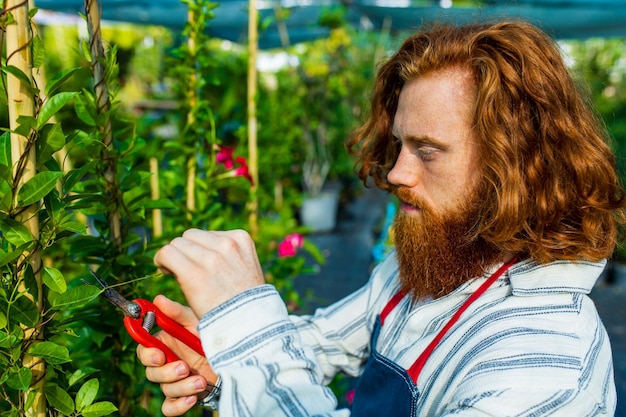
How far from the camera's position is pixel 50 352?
0.88 meters

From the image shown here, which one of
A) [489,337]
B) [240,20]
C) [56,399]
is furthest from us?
[240,20]

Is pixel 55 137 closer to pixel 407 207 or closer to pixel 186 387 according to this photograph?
pixel 186 387

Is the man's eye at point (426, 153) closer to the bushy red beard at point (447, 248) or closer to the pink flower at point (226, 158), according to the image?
the bushy red beard at point (447, 248)

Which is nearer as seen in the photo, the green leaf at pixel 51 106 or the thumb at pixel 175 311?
the green leaf at pixel 51 106

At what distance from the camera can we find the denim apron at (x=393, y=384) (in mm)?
1175

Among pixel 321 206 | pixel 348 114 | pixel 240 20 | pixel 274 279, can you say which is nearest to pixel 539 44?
pixel 274 279

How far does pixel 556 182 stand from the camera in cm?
125

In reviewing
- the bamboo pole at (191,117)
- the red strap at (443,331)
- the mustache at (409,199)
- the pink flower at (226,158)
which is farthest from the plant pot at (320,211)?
the red strap at (443,331)

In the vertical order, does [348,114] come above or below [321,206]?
above

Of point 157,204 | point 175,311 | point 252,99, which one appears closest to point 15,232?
point 175,311

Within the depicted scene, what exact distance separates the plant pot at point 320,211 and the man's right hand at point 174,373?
19.6 ft

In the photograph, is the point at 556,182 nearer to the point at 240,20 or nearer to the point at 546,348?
the point at 546,348

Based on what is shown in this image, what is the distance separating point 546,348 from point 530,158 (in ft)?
1.45

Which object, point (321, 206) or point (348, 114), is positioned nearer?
point (321, 206)
